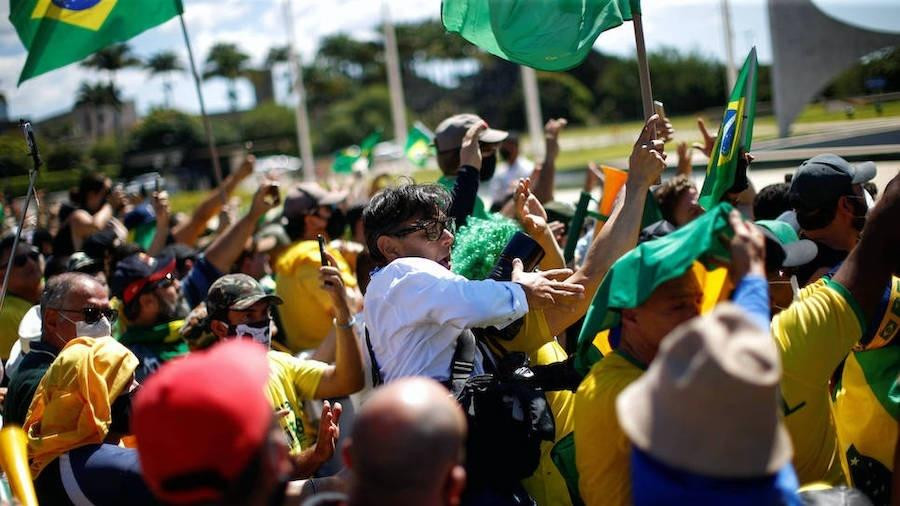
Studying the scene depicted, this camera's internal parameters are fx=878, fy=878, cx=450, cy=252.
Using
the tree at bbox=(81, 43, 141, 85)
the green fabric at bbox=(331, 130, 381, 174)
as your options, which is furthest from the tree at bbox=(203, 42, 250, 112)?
the green fabric at bbox=(331, 130, 381, 174)

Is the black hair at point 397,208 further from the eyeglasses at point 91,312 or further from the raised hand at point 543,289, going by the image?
the eyeglasses at point 91,312

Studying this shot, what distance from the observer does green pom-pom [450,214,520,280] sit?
357cm

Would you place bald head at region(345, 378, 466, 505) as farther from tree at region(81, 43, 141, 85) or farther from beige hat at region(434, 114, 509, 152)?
tree at region(81, 43, 141, 85)

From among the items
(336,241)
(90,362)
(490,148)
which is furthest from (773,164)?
(90,362)

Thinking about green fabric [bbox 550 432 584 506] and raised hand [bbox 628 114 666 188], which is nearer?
green fabric [bbox 550 432 584 506]

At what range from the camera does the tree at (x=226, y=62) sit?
67.6 meters

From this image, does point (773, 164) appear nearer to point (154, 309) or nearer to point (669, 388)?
point (154, 309)

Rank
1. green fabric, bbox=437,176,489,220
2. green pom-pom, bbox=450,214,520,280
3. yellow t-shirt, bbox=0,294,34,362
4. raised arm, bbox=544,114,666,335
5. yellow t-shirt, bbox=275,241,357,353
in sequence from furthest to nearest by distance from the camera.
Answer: yellow t-shirt, bbox=0,294,34,362, yellow t-shirt, bbox=275,241,357,353, green fabric, bbox=437,176,489,220, green pom-pom, bbox=450,214,520,280, raised arm, bbox=544,114,666,335

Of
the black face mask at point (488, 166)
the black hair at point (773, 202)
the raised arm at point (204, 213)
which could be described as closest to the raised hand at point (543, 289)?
the black face mask at point (488, 166)

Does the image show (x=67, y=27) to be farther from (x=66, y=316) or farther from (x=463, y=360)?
(x=463, y=360)

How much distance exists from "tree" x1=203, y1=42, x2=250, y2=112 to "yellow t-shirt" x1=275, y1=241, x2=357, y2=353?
6413 cm

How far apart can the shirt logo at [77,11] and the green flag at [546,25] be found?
9.27 feet

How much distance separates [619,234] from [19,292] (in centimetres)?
426

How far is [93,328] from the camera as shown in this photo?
407cm
